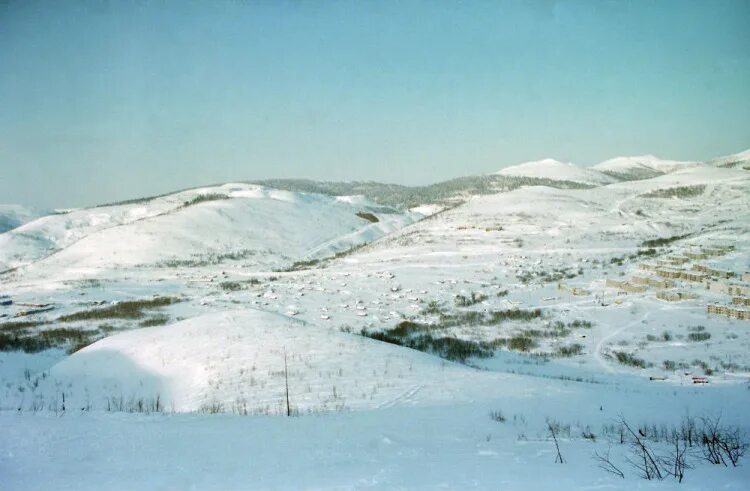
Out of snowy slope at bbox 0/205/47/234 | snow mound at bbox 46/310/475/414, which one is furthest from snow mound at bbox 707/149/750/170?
snowy slope at bbox 0/205/47/234

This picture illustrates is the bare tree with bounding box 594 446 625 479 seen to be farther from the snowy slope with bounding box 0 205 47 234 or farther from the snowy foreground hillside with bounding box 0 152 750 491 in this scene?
the snowy slope with bounding box 0 205 47 234

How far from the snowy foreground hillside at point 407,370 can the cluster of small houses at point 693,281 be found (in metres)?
0.13

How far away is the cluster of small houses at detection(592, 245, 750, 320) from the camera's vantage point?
63.0 feet

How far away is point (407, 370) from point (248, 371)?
351 cm

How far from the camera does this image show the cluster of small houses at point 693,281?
19203mm

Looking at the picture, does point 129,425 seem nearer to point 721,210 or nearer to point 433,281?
point 433,281

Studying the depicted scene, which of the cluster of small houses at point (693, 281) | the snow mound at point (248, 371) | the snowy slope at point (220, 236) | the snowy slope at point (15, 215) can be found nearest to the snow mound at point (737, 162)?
the snowy slope at point (220, 236)

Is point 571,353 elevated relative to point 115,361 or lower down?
lower down

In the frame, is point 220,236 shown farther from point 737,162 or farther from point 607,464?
point 737,162

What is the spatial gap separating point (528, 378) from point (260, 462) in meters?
7.21

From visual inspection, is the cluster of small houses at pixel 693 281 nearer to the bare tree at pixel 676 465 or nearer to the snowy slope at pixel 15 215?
the bare tree at pixel 676 465

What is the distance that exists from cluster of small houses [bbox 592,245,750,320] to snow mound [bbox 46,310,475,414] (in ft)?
48.7

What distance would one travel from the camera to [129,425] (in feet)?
18.0

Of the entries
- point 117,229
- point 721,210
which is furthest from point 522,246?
point 117,229
